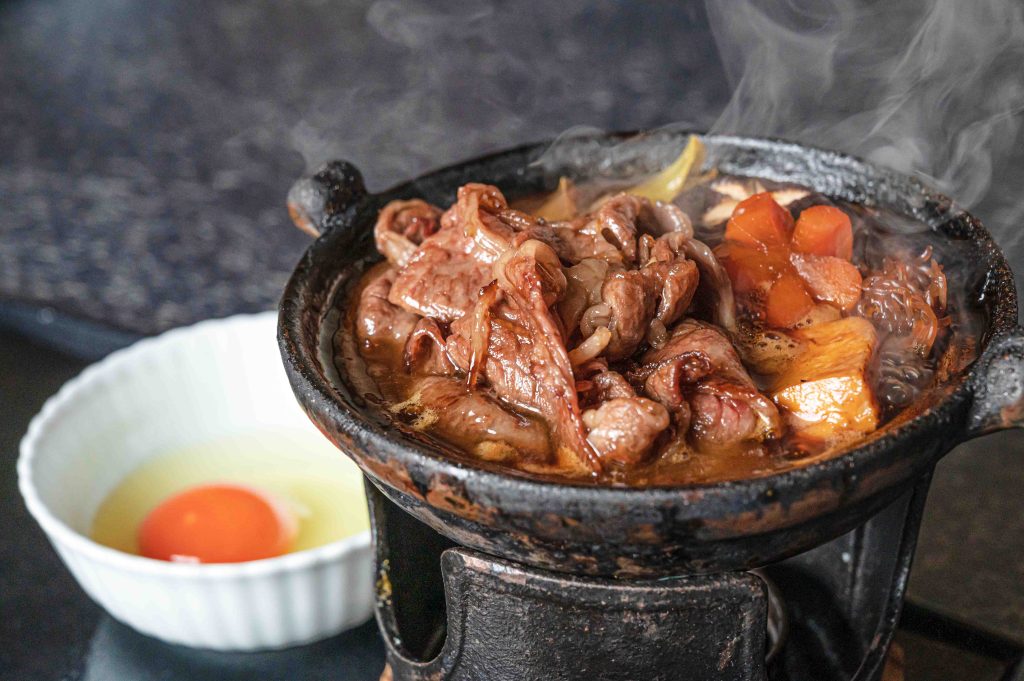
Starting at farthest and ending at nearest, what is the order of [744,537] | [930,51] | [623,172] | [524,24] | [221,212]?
[524,24]
[221,212]
[930,51]
[623,172]
[744,537]

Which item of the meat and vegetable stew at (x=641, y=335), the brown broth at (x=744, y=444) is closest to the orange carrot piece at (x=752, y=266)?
the meat and vegetable stew at (x=641, y=335)

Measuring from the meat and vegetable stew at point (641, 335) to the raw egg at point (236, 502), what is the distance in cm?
97

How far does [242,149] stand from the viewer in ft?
18.5

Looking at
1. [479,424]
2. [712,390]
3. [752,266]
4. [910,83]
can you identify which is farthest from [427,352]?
[910,83]

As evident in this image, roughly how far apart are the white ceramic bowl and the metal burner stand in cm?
29

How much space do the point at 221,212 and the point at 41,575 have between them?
2414 millimetres

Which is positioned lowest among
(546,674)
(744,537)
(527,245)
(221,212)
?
(221,212)

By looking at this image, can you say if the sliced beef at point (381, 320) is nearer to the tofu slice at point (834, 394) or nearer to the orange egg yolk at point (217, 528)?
the tofu slice at point (834, 394)

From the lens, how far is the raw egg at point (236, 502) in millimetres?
2764

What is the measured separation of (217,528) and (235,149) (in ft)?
10.8

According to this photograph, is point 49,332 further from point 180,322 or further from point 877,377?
point 877,377

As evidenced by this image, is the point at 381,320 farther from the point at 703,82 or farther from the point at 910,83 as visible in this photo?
the point at 703,82

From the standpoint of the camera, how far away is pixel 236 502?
2.87 m

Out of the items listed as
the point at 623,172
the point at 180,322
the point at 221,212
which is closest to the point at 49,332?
the point at 180,322
